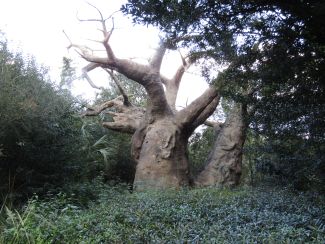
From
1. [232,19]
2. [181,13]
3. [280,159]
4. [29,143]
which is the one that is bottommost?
[29,143]

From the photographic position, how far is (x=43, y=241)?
5359mm

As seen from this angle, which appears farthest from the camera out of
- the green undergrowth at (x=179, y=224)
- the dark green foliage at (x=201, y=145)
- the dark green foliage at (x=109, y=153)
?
the dark green foliage at (x=201, y=145)

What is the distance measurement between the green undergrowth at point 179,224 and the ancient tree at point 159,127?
5931 mm

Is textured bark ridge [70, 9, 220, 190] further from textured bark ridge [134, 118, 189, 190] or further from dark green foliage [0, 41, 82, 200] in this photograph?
dark green foliage [0, 41, 82, 200]

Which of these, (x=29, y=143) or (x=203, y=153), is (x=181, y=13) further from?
(x=203, y=153)

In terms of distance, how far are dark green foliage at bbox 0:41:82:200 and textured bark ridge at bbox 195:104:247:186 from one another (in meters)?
5.26

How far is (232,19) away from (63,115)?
23.3 feet

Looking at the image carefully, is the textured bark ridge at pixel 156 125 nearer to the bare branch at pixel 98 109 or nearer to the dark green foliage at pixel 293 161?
the bare branch at pixel 98 109

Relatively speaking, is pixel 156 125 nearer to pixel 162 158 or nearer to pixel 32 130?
pixel 162 158

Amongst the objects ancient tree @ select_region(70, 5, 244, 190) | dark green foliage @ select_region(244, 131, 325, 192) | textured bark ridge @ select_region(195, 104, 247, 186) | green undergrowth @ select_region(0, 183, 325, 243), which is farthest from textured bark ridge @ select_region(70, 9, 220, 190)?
green undergrowth @ select_region(0, 183, 325, 243)

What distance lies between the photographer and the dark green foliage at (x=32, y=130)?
32.2ft

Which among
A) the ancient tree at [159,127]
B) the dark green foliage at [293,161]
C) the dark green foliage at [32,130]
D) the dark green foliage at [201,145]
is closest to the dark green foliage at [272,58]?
the dark green foliage at [293,161]

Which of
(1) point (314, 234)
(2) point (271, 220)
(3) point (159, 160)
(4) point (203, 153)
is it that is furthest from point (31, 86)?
(4) point (203, 153)

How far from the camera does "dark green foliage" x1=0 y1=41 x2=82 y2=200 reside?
9.83 m
